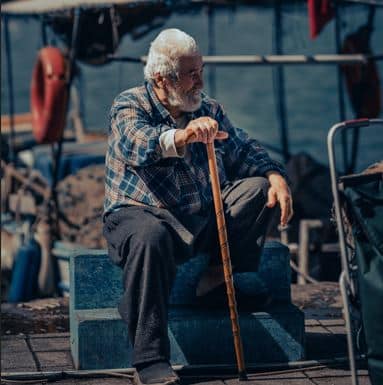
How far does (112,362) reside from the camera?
5.43m

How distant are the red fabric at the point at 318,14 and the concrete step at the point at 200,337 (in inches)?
243

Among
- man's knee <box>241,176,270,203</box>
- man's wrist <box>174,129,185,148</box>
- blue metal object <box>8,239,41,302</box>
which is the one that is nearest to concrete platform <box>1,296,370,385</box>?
man's knee <box>241,176,270,203</box>

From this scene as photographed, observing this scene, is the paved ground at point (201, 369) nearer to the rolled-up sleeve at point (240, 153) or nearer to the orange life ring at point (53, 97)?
the rolled-up sleeve at point (240, 153)

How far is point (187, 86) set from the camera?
210 inches

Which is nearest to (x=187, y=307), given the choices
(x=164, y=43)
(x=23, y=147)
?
(x=164, y=43)

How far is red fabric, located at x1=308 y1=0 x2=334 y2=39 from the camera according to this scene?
1134 centimetres

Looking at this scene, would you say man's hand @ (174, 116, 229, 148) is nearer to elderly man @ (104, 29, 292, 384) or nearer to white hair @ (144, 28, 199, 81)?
elderly man @ (104, 29, 292, 384)

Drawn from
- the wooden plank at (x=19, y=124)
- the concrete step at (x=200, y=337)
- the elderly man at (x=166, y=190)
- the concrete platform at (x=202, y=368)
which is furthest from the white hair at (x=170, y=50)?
the wooden plank at (x=19, y=124)

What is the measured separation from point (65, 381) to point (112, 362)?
0.85 ft

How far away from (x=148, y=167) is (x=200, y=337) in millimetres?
832

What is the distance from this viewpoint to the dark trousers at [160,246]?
198 inches

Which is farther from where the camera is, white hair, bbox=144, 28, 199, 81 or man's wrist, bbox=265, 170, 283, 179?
man's wrist, bbox=265, 170, 283, 179

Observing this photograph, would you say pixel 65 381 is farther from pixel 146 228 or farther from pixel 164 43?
pixel 164 43

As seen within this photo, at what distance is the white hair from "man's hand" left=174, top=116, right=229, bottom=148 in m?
0.40
